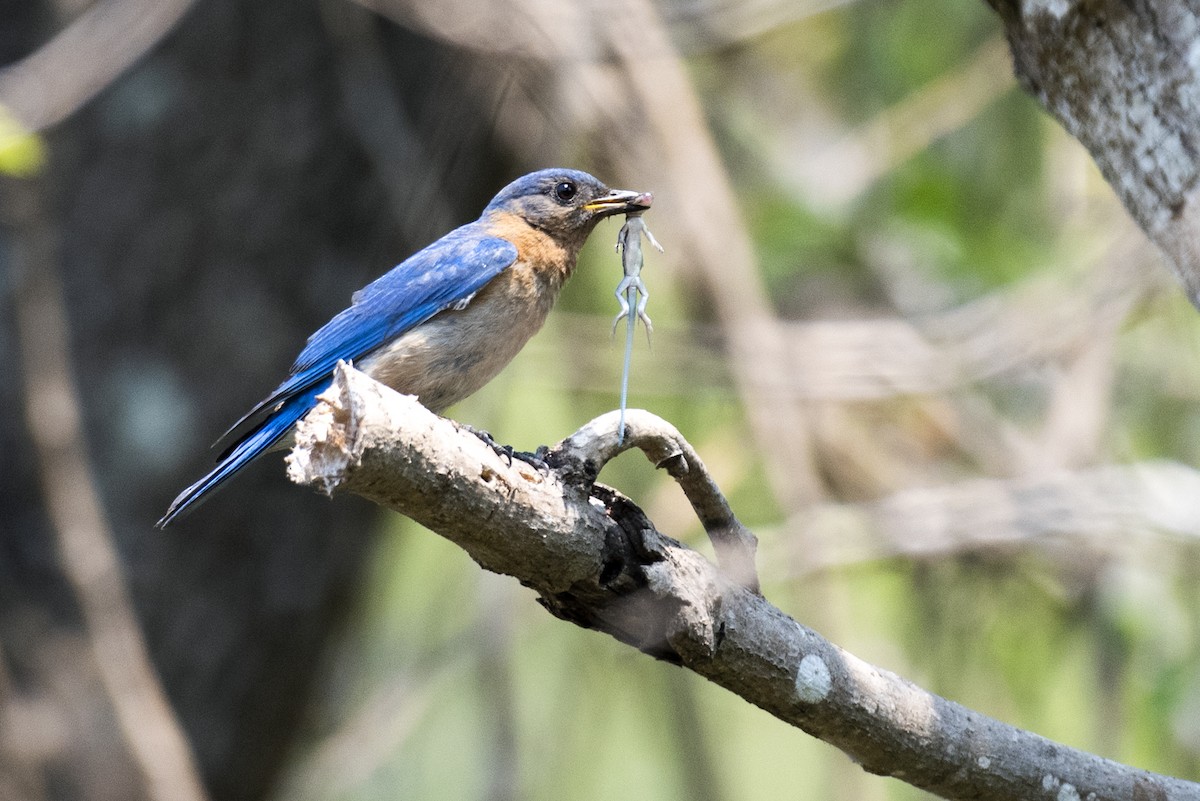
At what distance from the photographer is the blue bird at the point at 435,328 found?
3.51 metres

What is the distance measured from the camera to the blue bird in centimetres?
351

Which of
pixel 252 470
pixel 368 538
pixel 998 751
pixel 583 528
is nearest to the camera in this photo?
pixel 583 528

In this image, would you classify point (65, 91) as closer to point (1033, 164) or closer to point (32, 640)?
point (32, 640)

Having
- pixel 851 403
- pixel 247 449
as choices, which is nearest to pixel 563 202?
pixel 247 449

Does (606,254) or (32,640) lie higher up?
(606,254)

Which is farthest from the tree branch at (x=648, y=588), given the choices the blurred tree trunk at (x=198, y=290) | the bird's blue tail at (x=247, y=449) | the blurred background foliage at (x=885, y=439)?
the blurred tree trunk at (x=198, y=290)

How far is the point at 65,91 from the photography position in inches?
Answer: 190

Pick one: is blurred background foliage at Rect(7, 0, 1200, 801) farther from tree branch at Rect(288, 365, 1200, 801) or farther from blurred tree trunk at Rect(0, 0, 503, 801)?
tree branch at Rect(288, 365, 1200, 801)

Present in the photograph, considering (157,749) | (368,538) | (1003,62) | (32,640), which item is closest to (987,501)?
(1003,62)

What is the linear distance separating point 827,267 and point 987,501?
4.66ft

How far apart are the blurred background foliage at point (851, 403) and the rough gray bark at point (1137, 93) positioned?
2.23 metres

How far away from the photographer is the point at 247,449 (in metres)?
3.33

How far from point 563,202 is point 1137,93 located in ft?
6.60

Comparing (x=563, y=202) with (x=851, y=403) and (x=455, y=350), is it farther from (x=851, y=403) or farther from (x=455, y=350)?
(x=851, y=403)
